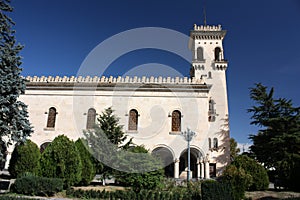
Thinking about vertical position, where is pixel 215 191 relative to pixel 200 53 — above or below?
below

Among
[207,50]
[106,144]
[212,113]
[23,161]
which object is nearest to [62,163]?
[23,161]

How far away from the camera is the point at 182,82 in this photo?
2122 cm

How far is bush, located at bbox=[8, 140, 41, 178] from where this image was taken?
11938 millimetres

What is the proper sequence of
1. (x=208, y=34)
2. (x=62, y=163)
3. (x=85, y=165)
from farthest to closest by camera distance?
(x=208, y=34) < (x=85, y=165) < (x=62, y=163)

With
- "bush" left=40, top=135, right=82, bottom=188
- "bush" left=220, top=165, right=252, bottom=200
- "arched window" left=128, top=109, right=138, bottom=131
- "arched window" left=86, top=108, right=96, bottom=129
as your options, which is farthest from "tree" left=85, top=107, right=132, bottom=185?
"bush" left=220, top=165, right=252, bottom=200

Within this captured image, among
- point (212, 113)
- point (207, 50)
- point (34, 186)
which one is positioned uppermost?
point (207, 50)

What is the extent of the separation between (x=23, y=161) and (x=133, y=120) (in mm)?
10388

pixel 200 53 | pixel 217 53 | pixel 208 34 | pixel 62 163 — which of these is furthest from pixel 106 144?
pixel 208 34

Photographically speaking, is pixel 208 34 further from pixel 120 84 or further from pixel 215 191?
pixel 215 191

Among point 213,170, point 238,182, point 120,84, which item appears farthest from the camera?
point 213,170

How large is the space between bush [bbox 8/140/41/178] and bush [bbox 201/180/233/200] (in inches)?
329

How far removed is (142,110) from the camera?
824 inches

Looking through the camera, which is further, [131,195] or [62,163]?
[62,163]

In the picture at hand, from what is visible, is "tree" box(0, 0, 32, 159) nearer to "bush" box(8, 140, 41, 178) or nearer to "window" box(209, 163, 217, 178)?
"bush" box(8, 140, 41, 178)
